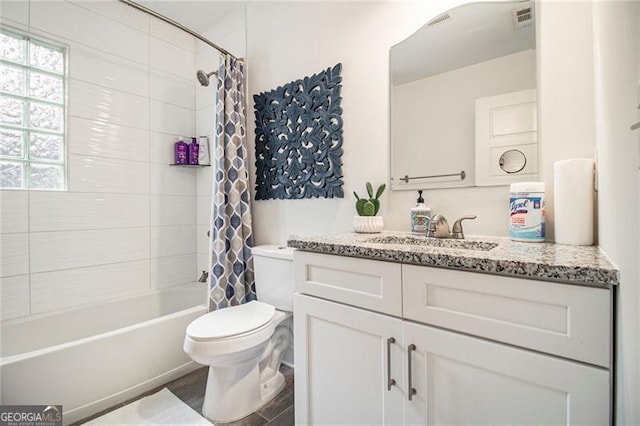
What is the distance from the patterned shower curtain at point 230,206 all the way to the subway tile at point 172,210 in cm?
65

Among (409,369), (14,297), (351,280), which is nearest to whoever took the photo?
(409,369)

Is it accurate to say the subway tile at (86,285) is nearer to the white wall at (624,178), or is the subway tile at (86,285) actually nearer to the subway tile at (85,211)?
the subway tile at (85,211)

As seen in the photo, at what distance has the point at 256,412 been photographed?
4.87ft

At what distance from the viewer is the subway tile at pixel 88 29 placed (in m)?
1.78

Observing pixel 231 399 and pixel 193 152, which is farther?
pixel 193 152

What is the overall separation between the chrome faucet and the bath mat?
141 centimetres

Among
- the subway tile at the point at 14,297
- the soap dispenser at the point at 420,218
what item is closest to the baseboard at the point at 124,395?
the subway tile at the point at 14,297

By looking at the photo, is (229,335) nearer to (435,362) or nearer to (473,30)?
(435,362)

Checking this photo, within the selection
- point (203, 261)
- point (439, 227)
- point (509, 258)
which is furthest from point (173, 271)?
Answer: point (509, 258)

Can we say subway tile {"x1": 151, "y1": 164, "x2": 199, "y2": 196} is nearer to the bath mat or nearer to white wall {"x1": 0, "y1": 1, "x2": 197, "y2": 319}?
white wall {"x1": 0, "y1": 1, "x2": 197, "y2": 319}

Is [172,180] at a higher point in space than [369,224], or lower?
higher

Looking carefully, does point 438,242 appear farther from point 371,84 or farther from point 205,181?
point 205,181

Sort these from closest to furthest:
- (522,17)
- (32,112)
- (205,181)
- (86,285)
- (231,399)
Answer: (522,17) < (231,399) < (32,112) < (86,285) < (205,181)

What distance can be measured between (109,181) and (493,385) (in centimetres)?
244
